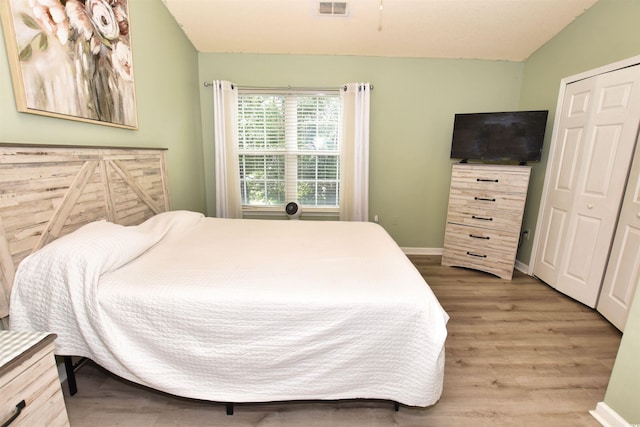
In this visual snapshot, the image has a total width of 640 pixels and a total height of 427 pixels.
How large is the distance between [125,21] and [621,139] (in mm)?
3898

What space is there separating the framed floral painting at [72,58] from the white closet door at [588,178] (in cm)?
381

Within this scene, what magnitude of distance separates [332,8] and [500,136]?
215 cm

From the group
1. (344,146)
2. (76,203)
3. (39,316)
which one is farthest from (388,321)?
(344,146)

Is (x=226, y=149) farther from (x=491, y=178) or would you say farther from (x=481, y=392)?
(x=481, y=392)

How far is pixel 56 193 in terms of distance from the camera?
57.4 inches

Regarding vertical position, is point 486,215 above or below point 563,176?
below

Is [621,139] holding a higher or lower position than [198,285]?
higher

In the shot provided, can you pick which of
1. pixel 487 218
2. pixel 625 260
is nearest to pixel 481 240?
pixel 487 218

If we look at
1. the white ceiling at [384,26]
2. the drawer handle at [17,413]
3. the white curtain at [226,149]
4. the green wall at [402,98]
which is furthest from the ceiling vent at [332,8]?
the drawer handle at [17,413]

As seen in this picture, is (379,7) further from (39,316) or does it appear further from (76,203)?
(39,316)

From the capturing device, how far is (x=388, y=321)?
4.07 feet

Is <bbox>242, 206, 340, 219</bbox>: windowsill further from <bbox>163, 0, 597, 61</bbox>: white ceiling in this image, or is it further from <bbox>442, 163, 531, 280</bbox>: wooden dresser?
<bbox>163, 0, 597, 61</bbox>: white ceiling

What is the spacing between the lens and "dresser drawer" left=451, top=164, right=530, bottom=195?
2.77 meters

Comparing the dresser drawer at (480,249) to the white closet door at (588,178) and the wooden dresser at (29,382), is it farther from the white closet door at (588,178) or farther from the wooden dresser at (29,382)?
the wooden dresser at (29,382)
